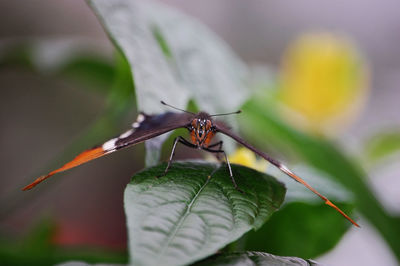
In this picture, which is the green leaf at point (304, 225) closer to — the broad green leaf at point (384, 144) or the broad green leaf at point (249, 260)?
the broad green leaf at point (249, 260)

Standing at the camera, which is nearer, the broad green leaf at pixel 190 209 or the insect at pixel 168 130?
the broad green leaf at pixel 190 209

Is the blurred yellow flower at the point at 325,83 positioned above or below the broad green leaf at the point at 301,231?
above

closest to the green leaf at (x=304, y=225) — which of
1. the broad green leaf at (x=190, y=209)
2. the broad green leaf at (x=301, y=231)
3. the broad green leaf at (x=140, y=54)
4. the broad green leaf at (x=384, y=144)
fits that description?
the broad green leaf at (x=301, y=231)

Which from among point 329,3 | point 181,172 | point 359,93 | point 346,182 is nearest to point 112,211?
point 359,93

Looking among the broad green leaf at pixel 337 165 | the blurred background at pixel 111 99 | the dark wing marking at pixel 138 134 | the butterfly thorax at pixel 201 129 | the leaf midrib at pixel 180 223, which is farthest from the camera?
the blurred background at pixel 111 99

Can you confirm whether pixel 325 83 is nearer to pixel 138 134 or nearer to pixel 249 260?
pixel 138 134

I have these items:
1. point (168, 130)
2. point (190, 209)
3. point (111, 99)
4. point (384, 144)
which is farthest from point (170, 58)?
point (384, 144)

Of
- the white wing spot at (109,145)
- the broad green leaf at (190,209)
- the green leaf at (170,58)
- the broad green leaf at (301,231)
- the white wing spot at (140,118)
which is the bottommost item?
the broad green leaf at (301,231)

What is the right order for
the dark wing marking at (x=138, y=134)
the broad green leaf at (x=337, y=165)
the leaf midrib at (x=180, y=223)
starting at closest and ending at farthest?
the leaf midrib at (x=180, y=223), the dark wing marking at (x=138, y=134), the broad green leaf at (x=337, y=165)
